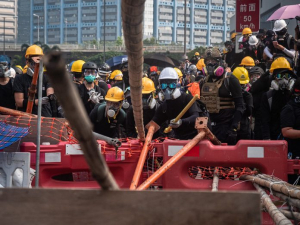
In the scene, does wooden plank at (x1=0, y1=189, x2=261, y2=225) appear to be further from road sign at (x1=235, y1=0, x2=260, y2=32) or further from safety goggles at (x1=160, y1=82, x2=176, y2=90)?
road sign at (x1=235, y1=0, x2=260, y2=32)

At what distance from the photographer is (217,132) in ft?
33.2

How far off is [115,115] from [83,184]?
223 centimetres

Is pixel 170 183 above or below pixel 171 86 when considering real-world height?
below

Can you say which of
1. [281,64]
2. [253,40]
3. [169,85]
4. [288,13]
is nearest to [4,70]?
[169,85]

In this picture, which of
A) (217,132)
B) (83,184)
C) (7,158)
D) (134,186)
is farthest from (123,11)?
(217,132)

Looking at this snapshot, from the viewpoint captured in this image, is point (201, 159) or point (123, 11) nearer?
point (123, 11)

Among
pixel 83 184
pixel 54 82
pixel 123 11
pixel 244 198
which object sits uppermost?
pixel 123 11

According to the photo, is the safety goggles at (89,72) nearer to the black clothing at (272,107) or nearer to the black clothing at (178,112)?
the black clothing at (178,112)

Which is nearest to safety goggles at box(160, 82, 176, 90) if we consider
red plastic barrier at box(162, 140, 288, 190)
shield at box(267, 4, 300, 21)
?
red plastic barrier at box(162, 140, 288, 190)

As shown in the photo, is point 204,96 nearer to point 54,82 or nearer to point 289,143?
point 289,143

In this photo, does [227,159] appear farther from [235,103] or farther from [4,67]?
[4,67]

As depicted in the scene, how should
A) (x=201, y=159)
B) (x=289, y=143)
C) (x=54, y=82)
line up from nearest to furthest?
(x=54, y=82), (x=201, y=159), (x=289, y=143)

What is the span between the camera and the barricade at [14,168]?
665 cm

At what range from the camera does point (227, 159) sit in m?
7.34
